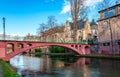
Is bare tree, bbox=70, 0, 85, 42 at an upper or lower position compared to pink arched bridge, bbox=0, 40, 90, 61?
upper

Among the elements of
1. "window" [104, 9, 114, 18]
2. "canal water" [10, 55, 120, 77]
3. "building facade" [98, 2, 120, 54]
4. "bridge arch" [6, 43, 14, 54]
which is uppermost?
"window" [104, 9, 114, 18]

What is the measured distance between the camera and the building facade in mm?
57656

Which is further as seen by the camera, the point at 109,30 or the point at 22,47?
the point at 109,30

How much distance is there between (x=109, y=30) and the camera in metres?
61.0

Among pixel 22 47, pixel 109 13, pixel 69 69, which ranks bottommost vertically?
pixel 69 69

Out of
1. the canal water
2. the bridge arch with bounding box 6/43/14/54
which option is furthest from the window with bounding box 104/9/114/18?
the bridge arch with bounding box 6/43/14/54

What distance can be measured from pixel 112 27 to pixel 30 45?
72.1 feet

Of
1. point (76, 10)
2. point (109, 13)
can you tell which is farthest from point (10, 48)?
point (109, 13)

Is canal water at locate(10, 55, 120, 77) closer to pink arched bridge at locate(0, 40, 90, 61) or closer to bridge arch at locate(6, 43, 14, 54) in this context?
pink arched bridge at locate(0, 40, 90, 61)

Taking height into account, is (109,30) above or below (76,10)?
below

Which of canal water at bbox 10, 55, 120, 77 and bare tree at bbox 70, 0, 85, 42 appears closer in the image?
canal water at bbox 10, 55, 120, 77

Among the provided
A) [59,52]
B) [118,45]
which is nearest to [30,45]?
[118,45]

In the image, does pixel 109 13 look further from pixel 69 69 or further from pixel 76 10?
pixel 69 69

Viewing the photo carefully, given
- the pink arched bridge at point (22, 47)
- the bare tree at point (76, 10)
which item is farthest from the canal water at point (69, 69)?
the bare tree at point (76, 10)
